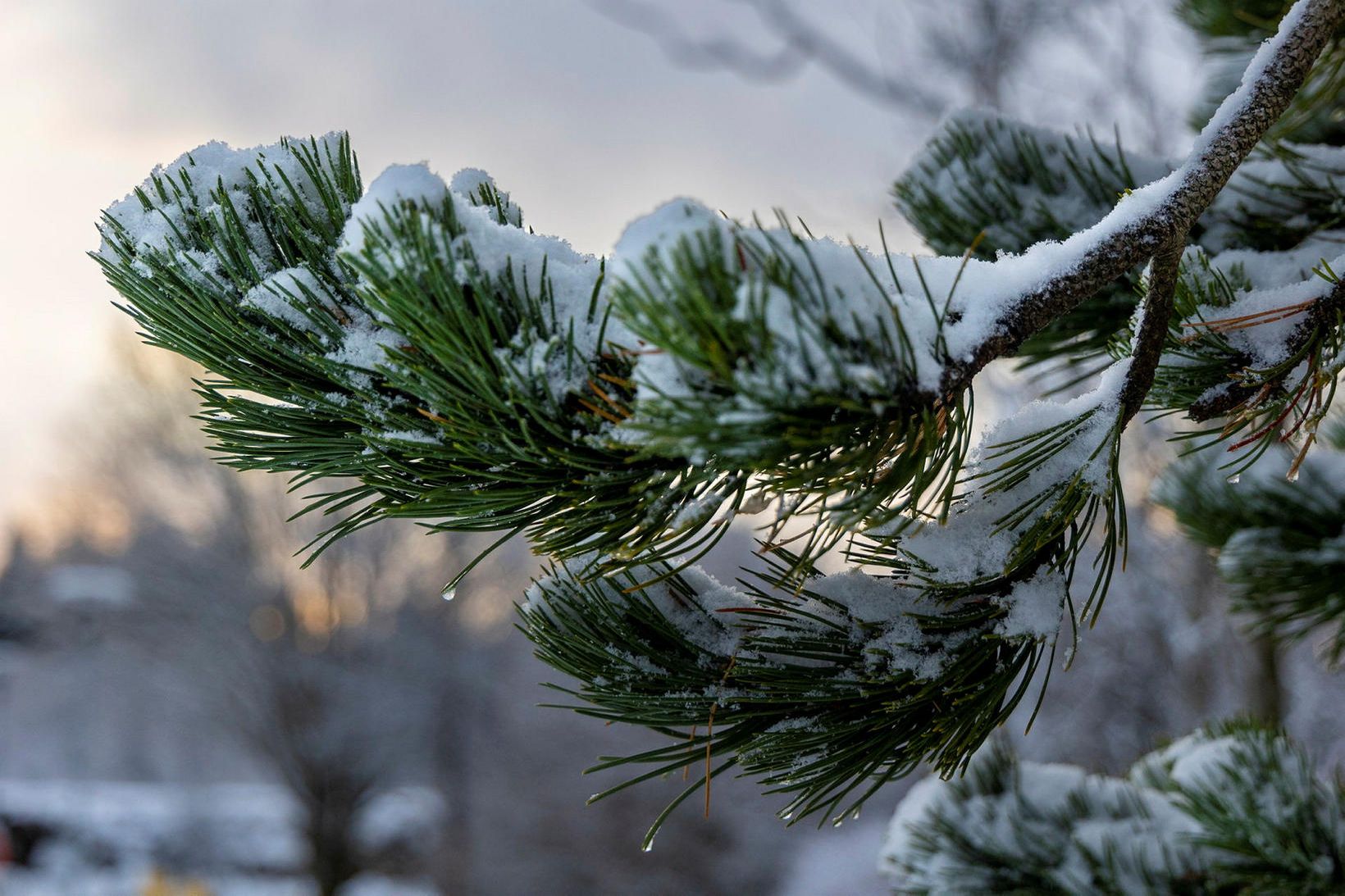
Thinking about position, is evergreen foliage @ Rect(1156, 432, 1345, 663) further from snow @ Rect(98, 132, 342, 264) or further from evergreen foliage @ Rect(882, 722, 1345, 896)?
snow @ Rect(98, 132, 342, 264)

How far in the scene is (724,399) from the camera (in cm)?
33

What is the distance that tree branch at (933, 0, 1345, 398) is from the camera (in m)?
0.39

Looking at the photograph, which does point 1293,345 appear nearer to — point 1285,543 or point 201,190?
point 201,190

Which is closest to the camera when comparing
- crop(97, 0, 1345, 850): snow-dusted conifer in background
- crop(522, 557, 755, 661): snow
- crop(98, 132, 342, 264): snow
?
crop(97, 0, 1345, 850): snow-dusted conifer in background

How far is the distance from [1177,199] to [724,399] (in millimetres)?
318

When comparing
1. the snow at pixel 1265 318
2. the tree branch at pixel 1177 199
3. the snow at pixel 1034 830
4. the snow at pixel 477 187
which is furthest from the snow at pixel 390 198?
the snow at pixel 1034 830

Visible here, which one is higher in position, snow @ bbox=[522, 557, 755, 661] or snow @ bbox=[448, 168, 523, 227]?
snow @ bbox=[448, 168, 523, 227]

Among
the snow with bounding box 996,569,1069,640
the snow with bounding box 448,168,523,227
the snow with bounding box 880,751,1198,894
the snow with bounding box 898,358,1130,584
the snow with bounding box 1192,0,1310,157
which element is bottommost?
the snow with bounding box 880,751,1198,894

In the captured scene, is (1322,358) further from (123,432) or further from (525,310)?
(123,432)

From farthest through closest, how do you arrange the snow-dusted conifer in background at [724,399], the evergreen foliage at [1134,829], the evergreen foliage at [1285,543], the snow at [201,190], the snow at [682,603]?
the evergreen foliage at [1285,543]
the evergreen foliage at [1134,829]
the snow at [682,603]
the snow at [201,190]
the snow-dusted conifer in background at [724,399]

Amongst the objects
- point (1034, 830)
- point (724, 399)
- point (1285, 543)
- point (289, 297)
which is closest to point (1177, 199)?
point (724, 399)

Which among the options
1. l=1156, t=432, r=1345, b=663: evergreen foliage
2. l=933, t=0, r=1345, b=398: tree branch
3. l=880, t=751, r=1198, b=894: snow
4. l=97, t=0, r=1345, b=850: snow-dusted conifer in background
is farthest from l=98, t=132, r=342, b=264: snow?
l=1156, t=432, r=1345, b=663: evergreen foliage

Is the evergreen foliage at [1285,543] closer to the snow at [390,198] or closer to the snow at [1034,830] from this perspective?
the snow at [1034,830]

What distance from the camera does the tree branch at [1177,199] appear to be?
39 centimetres
